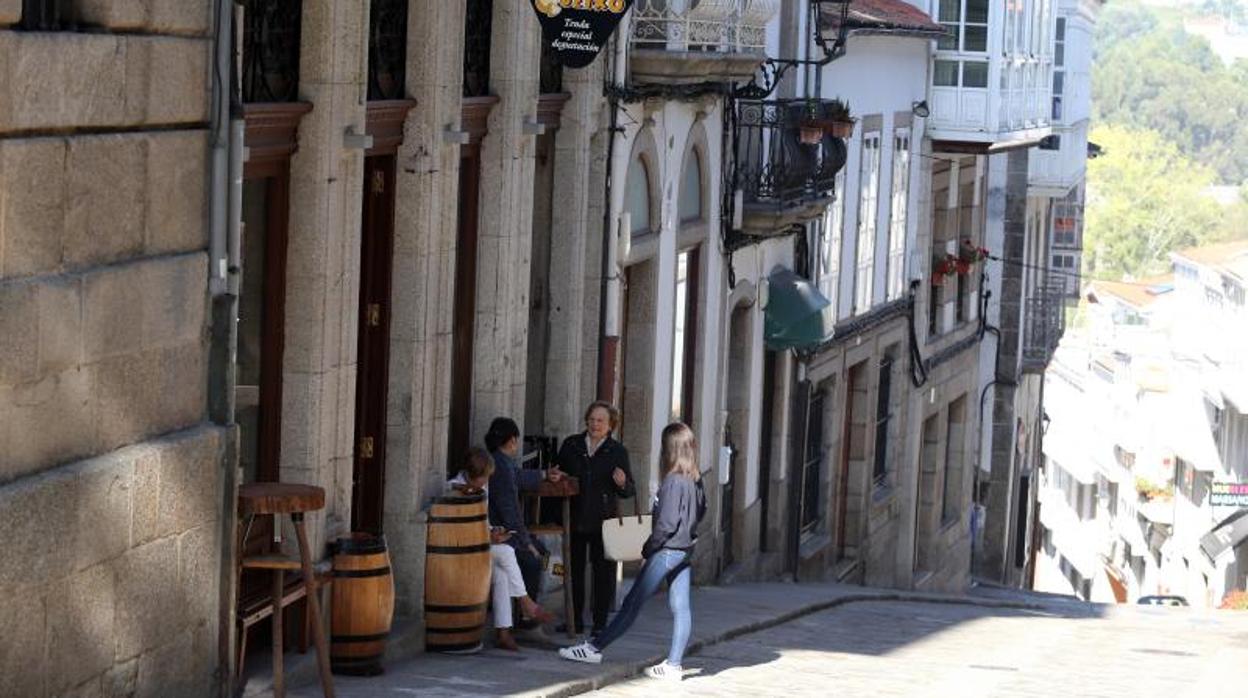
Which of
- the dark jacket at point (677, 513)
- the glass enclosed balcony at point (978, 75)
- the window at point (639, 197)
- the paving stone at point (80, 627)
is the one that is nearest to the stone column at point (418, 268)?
the dark jacket at point (677, 513)

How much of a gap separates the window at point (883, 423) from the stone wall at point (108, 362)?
2075 cm

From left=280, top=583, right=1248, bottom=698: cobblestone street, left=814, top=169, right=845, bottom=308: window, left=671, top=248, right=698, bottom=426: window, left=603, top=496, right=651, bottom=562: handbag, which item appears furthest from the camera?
left=814, top=169, right=845, bottom=308: window

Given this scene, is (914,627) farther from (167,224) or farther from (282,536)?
(167,224)

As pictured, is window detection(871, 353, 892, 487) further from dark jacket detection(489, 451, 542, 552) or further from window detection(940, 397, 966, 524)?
dark jacket detection(489, 451, 542, 552)

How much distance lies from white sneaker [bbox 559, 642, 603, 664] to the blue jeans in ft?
0.22

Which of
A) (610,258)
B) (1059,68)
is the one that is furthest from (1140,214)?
(610,258)

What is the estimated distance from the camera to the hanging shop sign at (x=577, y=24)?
49.6 feet

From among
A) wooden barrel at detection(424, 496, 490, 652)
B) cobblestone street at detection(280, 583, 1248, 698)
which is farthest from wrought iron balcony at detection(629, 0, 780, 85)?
wooden barrel at detection(424, 496, 490, 652)

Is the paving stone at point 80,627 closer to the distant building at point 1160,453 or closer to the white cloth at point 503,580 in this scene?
the white cloth at point 503,580

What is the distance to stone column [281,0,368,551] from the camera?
12688 millimetres

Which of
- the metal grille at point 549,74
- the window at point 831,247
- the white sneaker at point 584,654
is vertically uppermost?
the metal grille at point 549,74

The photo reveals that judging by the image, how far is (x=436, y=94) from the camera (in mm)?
14133

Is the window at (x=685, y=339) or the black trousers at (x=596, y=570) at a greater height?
the window at (x=685, y=339)

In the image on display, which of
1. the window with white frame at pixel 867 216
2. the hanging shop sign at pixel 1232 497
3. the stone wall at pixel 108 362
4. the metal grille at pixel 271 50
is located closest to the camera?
the stone wall at pixel 108 362
